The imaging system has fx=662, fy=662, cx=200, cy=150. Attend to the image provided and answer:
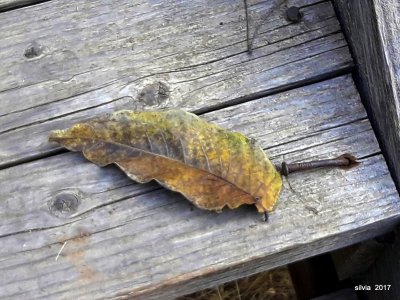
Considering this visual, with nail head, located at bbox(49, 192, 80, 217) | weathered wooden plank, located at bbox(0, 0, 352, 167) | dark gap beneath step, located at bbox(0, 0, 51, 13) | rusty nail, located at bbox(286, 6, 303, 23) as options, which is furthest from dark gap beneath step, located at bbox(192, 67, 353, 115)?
dark gap beneath step, located at bbox(0, 0, 51, 13)

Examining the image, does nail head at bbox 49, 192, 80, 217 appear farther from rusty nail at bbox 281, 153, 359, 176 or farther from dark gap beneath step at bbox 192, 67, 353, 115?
rusty nail at bbox 281, 153, 359, 176

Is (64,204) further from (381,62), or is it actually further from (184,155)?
(381,62)

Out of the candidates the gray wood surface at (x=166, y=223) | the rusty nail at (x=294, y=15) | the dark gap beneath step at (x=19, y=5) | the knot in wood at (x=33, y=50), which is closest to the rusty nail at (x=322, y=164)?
the gray wood surface at (x=166, y=223)

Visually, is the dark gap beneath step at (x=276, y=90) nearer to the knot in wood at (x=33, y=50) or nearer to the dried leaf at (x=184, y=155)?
the dried leaf at (x=184, y=155)

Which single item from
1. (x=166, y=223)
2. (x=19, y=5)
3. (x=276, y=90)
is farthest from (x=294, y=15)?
(x=19, y=5)

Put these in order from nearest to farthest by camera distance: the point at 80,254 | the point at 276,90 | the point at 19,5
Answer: the point at 80,254
the point at 276,90
the point at 19,5

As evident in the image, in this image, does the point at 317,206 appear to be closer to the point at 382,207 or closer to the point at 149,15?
the point at 382,207
